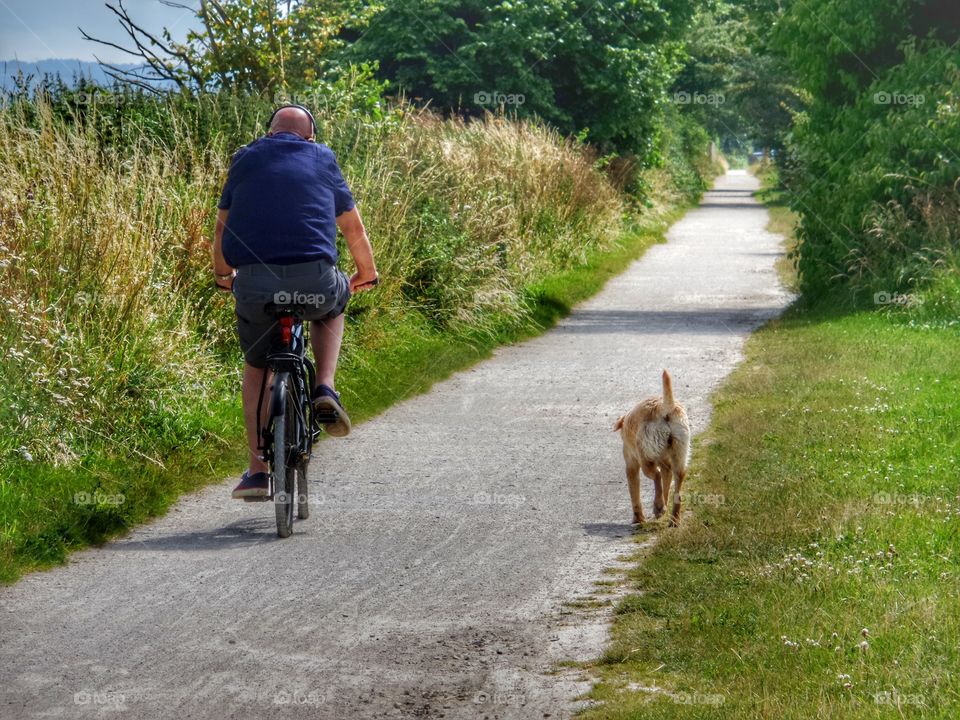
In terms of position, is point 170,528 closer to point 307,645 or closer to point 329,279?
point 329,279

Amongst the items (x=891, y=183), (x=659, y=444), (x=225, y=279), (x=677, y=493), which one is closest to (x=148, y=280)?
(x=225, y=279)

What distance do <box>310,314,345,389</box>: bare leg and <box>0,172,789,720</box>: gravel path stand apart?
2.60 feet

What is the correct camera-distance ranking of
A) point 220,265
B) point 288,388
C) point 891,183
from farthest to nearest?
1. point 891,183
2. point 220,265
3. point 288,388

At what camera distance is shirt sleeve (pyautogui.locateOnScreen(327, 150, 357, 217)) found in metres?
7.30

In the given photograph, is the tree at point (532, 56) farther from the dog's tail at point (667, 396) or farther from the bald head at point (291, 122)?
the dog's tail at point (667, 396)

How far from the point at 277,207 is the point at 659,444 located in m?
2.30

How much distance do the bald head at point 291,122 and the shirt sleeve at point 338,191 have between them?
191mm

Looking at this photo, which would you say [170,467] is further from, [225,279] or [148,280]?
[148,280]

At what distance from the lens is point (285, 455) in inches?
278

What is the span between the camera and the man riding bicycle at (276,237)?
7035 millimetres

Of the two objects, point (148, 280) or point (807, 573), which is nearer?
point (807, 573)

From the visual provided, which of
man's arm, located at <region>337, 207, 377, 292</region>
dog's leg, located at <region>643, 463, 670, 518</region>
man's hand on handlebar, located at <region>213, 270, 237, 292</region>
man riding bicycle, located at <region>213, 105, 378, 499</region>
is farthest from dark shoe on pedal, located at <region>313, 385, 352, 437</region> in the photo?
dog's leg, located at <region>643, 463, 670, 518</region>

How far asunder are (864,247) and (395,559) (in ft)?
40.6

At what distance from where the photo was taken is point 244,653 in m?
5.27
